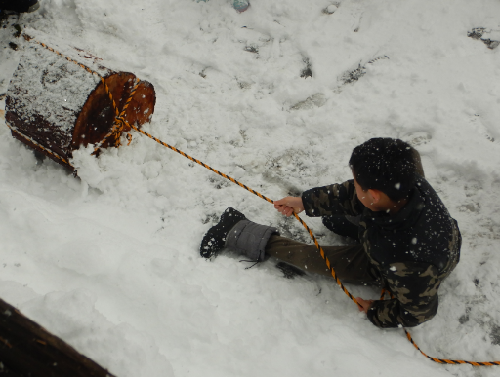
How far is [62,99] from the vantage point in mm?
2559

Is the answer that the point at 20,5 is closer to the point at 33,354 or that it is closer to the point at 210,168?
the point at 210,168

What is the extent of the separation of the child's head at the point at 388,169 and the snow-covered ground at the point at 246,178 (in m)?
1.01

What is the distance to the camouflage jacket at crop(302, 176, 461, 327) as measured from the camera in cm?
179

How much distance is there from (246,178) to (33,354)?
6.60 ft

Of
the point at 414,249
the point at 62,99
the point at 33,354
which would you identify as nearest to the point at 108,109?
the point at 62,99

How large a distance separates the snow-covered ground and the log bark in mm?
198

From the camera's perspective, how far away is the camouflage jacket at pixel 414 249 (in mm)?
1790

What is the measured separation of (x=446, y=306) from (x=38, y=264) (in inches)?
101

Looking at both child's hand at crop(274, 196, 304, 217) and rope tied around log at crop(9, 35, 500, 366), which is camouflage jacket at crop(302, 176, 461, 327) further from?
child's hand at crop(274, 196, 304, 217)

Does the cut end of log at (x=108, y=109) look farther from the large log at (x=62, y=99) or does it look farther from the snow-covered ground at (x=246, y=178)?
the snow-covered ground at (x=246, y=178)

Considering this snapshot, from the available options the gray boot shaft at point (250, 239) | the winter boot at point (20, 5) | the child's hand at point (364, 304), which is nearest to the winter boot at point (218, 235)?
the gray boot shaft at point (250, 239)

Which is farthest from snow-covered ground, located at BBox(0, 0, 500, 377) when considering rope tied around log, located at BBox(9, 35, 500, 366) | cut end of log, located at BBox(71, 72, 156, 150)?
cut end of log, located at BBox(71, 72, 156, 150)

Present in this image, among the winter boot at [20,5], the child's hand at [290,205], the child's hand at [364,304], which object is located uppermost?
the winter boot at [20,5]

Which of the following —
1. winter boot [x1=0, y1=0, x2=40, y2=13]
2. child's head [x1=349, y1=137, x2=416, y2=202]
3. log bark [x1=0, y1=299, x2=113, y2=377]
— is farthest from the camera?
winter boot [x1=0, y1=0, x2=40, y2=13]
